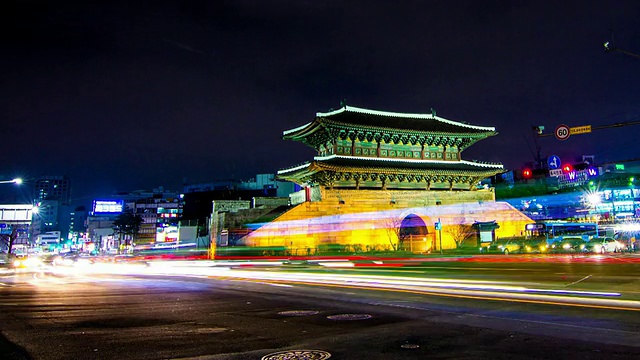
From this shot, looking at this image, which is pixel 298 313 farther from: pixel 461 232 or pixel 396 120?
pixel 461 232

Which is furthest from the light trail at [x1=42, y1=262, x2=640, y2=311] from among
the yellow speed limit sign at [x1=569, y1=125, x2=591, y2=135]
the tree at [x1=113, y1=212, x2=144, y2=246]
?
the tree at [x1=113, y1=212, x2=144, y2=246]

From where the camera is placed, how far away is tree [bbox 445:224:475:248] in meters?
43.3

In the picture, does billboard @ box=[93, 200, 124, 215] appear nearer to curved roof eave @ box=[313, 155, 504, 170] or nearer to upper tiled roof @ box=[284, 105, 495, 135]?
upper tiled roof @ box=[284, 105, 495, 135]

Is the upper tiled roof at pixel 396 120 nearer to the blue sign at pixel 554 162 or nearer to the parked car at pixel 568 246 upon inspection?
the parked car at pixel 568 246

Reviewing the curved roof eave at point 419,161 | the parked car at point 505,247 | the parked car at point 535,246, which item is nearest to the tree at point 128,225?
the curved roof eave at point 419,161

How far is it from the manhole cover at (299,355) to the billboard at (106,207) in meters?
59.0

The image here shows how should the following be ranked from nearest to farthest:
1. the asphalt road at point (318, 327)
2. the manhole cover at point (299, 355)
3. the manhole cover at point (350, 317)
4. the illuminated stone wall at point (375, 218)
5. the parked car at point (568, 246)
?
1. the manhole cover at point (299, 355)
2. the asphalt road at point (318, 327)
3. the manhole cover at point (350, 317)
4. the parked car at point (568, 246)
5. the illuminated stone wall at point (375, 218)

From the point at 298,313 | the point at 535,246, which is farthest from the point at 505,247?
the point at 298,313

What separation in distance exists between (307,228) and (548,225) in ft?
71.6

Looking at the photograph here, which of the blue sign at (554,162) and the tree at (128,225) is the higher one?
the blue sign at (554,162)

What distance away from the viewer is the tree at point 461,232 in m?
43.3

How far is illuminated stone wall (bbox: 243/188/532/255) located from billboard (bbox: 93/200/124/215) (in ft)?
109

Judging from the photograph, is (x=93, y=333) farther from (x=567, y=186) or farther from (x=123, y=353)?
(x=567, y=186)

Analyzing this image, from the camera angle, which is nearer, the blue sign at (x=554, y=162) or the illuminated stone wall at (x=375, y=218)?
the blue sign at (x=554, y=162)
